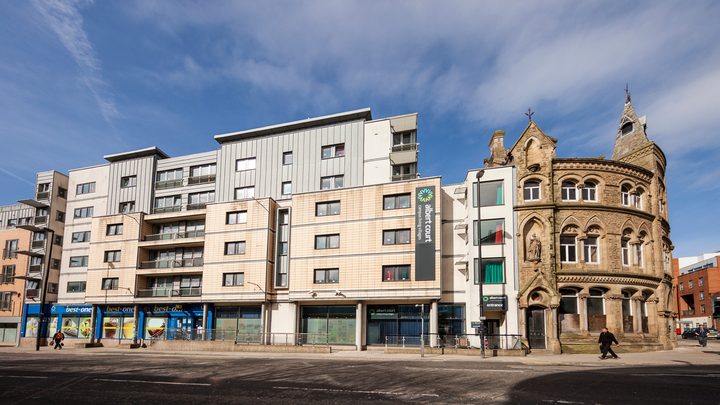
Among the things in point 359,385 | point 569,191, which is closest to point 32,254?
point 359,385

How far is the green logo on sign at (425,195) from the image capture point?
37.0 m

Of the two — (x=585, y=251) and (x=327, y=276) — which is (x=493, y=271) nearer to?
(x=585, y=251)

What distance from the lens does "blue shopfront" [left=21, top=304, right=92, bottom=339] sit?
49.5m

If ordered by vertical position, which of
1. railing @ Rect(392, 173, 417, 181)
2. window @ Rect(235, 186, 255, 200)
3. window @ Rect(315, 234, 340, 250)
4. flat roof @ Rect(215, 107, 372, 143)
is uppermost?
flat roof @ Rect(215, 107, 372, 143)

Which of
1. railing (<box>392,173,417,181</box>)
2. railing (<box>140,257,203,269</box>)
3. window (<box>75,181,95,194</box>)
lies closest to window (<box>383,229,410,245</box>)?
railing (<box>392,173,417,181</box>)

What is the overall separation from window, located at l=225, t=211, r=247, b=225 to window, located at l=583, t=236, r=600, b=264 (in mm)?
26649

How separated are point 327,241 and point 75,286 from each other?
2970cm

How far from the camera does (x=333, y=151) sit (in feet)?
143

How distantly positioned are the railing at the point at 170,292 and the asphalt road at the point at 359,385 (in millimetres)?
23635

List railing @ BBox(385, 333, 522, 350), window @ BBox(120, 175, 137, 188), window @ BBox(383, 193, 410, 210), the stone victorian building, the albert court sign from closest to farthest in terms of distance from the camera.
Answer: railing @ BBox(385, 333, 522, 350), the stone victorian building, the albert court sign, window @ BBox(383, 193, 410, 210), window @ BBox(120, 175, 137, 188)

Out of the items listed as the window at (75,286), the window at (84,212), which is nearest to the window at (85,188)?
the window at (84,212)

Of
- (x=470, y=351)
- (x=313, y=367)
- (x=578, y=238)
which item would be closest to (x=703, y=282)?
(x=578, y=238)

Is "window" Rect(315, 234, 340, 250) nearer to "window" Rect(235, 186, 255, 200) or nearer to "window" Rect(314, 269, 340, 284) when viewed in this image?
"window" Rect(314, 269, 340, 284)

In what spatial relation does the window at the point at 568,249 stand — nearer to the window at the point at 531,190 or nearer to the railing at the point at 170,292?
the window at the point at 531,190
